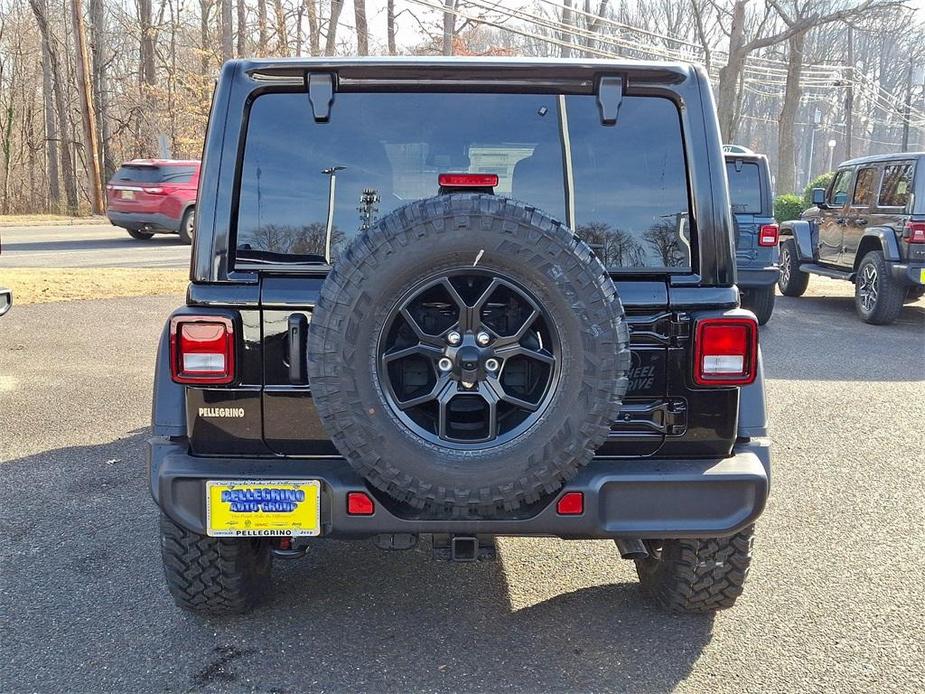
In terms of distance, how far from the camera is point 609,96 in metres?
2.69

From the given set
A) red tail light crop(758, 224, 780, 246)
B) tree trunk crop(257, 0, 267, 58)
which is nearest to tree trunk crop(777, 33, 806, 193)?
tree trunk crop(257, 0, 267, 58)

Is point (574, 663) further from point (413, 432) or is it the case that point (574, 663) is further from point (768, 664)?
point (413, 432)

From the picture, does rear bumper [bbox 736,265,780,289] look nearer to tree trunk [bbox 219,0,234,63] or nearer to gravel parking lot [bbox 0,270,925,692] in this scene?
gravel parking lot [bbox 0,270,925,692]

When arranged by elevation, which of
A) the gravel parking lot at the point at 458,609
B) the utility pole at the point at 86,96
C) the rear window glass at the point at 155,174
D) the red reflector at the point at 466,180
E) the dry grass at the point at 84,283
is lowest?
the gravel parking lot at the point at 458,609

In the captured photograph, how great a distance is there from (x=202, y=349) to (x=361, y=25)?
2766 centimetres

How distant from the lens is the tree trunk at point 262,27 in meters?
31.9

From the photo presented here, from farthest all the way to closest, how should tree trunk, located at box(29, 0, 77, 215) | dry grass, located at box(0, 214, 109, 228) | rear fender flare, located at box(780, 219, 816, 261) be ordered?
tree trunk, located at box(29, 0, 77, 215), dry grass, located at box(0, 214, 109, 228), rear fender flare, located at box(780, 219, 816, 261)

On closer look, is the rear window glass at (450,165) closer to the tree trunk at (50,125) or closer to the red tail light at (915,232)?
the red tail light at (915,232)

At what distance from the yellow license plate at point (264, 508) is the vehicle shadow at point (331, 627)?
454 mm

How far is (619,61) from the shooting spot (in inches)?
107

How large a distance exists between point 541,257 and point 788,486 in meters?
3.01

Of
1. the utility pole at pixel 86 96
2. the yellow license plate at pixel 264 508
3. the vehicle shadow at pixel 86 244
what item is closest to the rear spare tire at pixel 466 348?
the yellow license plate at pixel 264 508

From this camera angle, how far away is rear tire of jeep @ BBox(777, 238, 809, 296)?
41.1 feet

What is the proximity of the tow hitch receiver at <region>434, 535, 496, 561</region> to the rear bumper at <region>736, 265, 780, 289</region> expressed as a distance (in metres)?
7.53
